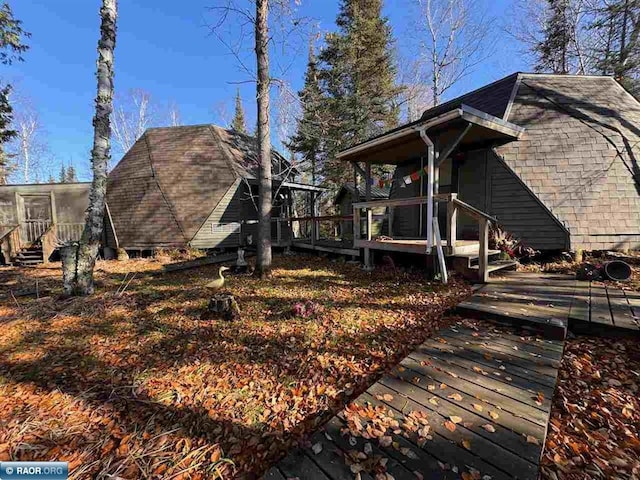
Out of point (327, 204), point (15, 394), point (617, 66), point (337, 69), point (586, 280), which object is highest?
point (337, 69)

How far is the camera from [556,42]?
647 inches

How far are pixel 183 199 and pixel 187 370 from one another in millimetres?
11560

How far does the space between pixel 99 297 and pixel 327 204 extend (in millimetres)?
22969

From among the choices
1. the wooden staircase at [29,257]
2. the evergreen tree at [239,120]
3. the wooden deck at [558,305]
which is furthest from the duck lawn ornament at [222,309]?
the evergreen tree at [239,120]

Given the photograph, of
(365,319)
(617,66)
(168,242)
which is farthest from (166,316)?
(617,66)

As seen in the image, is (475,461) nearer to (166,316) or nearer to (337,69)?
(166,316)

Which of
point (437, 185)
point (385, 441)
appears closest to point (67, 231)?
point (437, 185)

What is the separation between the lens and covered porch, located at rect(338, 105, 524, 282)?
5.72 meters

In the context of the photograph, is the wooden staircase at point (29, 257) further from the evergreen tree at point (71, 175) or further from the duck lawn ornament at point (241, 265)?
the evergreen tree at point (71, 175)

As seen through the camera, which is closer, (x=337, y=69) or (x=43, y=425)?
(x=43, y=425)

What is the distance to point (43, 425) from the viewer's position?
230 cm

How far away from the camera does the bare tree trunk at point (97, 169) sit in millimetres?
5574

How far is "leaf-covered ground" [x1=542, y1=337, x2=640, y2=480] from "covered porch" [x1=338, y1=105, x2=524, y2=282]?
2721 millimetres

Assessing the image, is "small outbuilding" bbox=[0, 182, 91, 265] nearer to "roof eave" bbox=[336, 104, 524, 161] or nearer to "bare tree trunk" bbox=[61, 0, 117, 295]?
"bare tree trunk" bbox=[61, 0, 117, 295]
